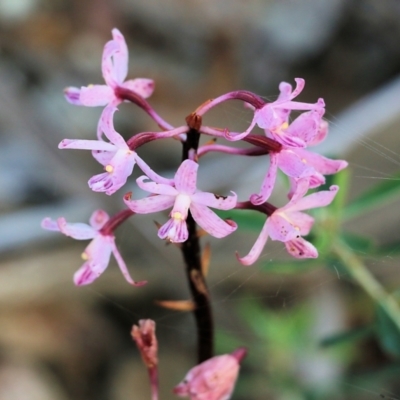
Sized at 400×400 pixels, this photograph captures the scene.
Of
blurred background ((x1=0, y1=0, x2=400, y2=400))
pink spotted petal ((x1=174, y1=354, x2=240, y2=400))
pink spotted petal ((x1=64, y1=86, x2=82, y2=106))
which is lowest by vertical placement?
pink spotted petal ((x1=174, y1=354, x2=240, y2=400))

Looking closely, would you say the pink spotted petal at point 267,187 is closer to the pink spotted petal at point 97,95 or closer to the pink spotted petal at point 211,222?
the pink spotted petal at point 211,222

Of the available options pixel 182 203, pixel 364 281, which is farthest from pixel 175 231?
pixel 364 281

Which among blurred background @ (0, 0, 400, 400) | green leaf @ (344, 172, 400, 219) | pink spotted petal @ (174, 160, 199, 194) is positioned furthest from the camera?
blurred background @ (0, 0, 400, 400)

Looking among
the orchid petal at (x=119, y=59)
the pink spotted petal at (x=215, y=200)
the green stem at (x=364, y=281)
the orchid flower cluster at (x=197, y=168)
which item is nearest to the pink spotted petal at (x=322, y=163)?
the orchid flower cluster at (x=197, y=168)

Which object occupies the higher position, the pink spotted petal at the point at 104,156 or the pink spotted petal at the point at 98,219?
the pink spotted petal at the point at 104,156

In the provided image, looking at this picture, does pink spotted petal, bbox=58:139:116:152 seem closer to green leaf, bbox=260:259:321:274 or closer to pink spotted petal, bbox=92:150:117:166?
pink spotted petal, bbox=92:150:117:166

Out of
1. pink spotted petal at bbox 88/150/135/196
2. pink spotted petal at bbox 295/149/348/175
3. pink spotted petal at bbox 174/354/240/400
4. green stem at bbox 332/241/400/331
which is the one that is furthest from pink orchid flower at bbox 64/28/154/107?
green stem at bbox 332/241/400/331

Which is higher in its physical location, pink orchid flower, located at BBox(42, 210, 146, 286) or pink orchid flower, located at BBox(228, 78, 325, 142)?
pink orchid flower, located at BBox(228, 78, 325, 142)

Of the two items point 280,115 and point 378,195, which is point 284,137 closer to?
point 280,115
